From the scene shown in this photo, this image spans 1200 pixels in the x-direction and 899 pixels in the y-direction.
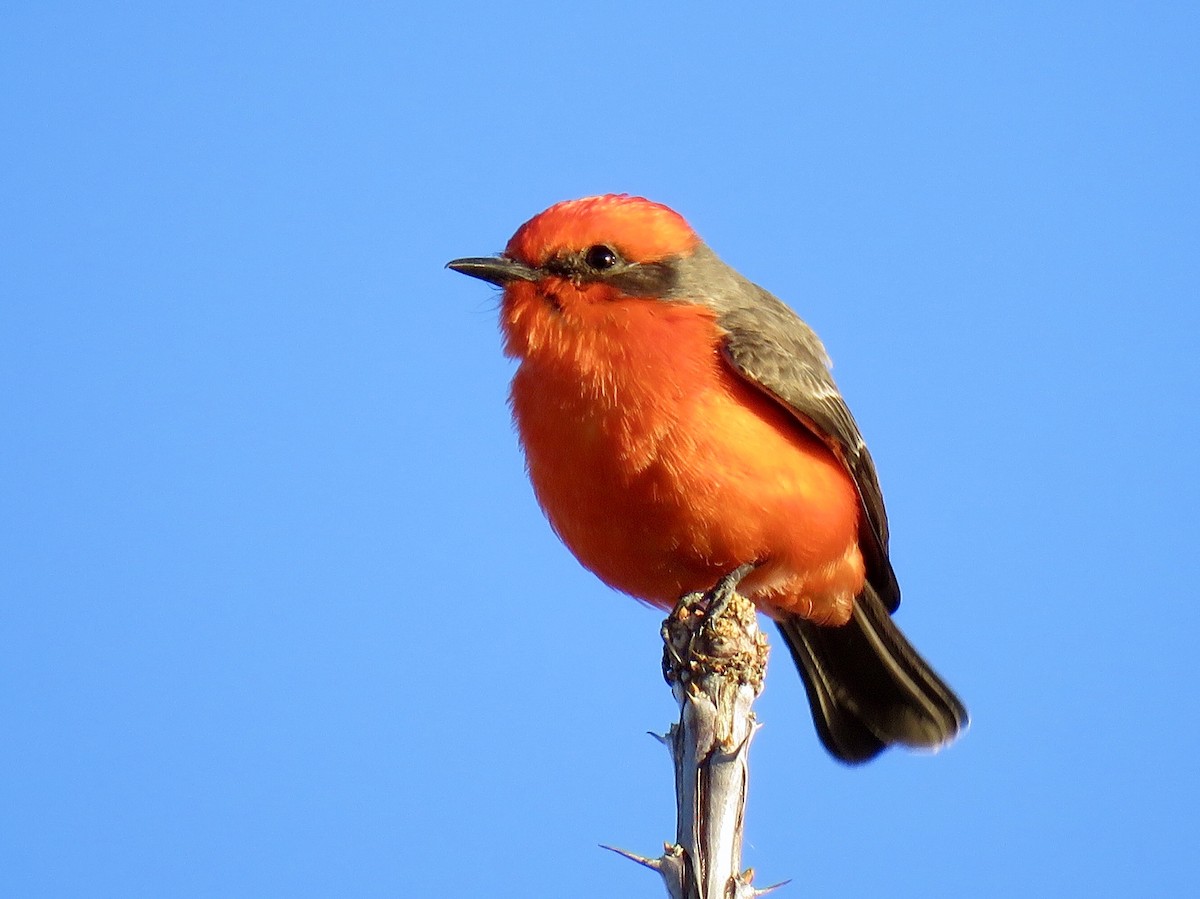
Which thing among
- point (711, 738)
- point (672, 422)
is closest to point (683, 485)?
point (672, 422)

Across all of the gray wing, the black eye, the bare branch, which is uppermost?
the black eye

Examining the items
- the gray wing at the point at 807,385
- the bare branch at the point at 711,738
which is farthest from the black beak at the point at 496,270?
the bare branch at the point at 711,738

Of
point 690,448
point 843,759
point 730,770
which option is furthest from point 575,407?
point 843,759

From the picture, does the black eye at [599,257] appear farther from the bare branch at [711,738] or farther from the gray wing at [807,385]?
the bare branch at [711,738]

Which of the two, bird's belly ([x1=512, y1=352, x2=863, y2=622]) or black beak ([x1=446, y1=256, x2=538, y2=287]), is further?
black beak ([x1=446, y1=256, x2=538, y2=287])

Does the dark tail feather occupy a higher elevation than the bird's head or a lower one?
lower

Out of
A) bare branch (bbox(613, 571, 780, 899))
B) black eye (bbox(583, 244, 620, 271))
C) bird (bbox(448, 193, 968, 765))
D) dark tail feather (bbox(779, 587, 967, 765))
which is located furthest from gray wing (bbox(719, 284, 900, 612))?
bare branch (bbox(613, 571, 780, 899))

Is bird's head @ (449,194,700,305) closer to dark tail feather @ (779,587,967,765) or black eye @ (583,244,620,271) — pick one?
black eye @ (583,244,620,271)
